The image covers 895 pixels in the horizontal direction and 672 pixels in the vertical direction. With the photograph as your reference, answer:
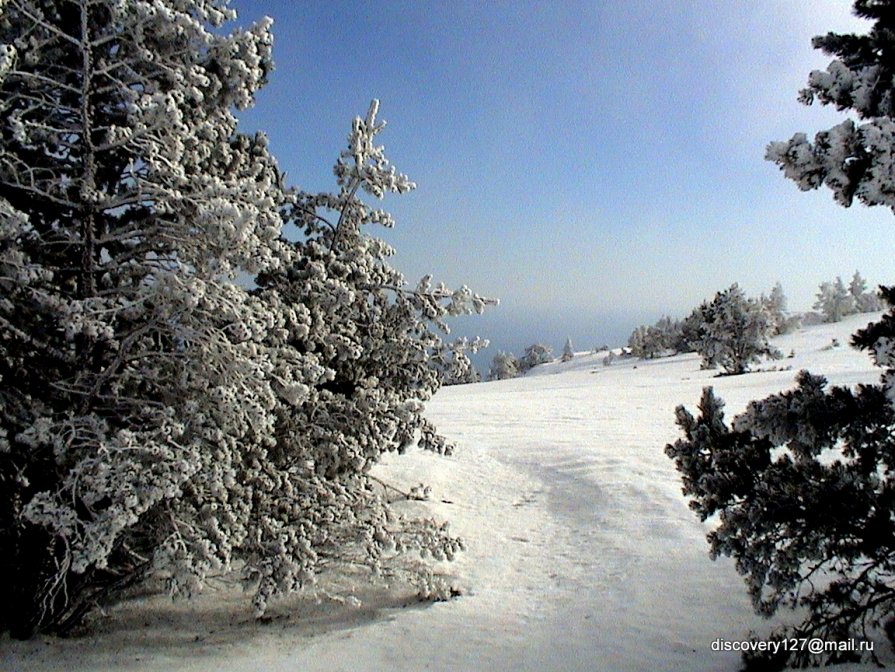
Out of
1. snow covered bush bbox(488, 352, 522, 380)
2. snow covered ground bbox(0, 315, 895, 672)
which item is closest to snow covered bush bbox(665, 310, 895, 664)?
snow covered ground bbox(0, 315, 895, 672)

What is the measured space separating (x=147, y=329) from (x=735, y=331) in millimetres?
35541

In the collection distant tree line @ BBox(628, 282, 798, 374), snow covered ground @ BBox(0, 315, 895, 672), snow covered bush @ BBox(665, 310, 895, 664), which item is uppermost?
distant tree line @ BBox(628, 282, 798, 374)

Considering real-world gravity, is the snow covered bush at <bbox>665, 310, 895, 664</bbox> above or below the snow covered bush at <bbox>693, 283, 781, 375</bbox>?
below

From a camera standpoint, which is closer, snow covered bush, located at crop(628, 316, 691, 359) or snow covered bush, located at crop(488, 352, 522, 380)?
snow covered bush, located at crop(628, 316, 691, 359)

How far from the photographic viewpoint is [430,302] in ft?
25.8

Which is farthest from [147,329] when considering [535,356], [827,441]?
[535,356]

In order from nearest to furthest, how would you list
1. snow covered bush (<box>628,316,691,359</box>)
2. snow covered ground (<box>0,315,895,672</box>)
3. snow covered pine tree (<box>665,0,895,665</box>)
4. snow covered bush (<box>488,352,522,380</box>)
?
snow covered pine tree (<box>665,0,895,665</box>) → snow covered ground (<box>0,315,895,672</box>) → snow covered bush (<box>628,316,691,359</box>) → snow covered bush (<box>488,352,522,380</box>)

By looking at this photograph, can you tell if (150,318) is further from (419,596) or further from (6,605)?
(419,596)

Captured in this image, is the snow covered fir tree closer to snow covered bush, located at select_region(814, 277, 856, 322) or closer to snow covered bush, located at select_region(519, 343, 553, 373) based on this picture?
snow covered bush, located at select_region(814, 277, 856, 322)

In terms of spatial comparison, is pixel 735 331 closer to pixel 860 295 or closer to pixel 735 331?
pixel 735 331

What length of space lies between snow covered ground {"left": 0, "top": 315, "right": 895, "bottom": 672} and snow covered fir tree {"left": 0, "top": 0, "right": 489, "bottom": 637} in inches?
28.9

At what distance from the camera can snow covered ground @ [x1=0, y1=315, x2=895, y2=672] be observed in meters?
6.07

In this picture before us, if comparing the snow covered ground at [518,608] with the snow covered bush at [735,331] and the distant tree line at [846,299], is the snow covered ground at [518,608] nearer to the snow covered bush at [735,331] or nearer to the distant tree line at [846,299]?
the snow covered bush at [735,331]

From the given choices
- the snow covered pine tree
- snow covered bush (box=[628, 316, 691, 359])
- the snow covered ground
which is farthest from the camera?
snow covered bush (box=[628, 316, 691, 359])
